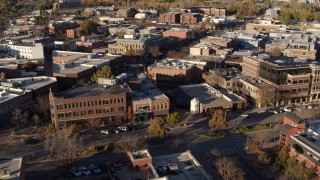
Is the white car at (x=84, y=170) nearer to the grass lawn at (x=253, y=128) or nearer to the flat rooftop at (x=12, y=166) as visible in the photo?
the flat rooftop at (x=12, y=166)

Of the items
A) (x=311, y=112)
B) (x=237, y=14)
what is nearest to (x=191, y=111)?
(x=311, y=112)

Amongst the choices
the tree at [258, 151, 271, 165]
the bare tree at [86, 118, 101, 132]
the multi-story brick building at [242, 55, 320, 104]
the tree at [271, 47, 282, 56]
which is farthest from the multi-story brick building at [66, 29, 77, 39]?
the tree at [258, 151, 271, 165]

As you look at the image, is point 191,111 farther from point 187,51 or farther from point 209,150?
point 187,51

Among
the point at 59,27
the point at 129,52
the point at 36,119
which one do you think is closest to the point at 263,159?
the point at 36,119

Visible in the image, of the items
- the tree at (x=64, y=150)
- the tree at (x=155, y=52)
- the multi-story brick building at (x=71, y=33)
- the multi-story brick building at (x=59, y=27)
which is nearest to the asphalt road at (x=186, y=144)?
the tree at (x=64, y=150)

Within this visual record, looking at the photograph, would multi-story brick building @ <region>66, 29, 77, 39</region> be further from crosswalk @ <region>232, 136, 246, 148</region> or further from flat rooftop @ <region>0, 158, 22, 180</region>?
flat rooftop @ <region>0, 158, 22, 180</region>

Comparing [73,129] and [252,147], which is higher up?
[73,129]

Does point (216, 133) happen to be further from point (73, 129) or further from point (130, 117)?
point (73, 129)
